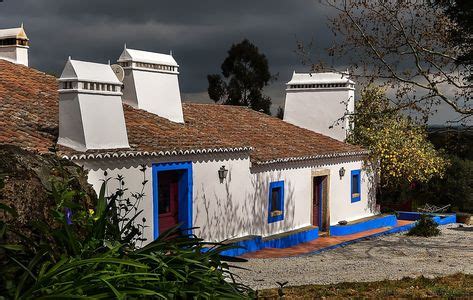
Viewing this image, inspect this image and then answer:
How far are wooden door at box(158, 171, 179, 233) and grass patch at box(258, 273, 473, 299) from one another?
5.69 m

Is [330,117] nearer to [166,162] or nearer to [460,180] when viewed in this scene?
[460,180]


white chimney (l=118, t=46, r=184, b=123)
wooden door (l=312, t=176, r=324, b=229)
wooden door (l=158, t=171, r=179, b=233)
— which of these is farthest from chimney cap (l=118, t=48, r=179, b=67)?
wooden door (l=312, t=176, r=324, b=229)

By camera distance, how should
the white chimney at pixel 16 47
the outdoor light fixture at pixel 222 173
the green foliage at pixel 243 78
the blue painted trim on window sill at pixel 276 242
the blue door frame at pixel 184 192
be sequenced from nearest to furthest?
1. the blue door frame at pixel 184 192
2. the blue painted trim on window sill at pixel 276 242
3. the outdoor light fixture at pixel 222 173
4. the white chimney at pixel 16 47
5. the green foliage at pixel 243 78

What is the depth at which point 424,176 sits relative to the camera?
2508 centimetres

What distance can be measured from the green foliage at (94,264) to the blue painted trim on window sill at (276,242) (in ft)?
33.8

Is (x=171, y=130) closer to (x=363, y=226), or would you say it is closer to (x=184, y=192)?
(x=184, y=192)

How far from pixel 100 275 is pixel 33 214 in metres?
0.74

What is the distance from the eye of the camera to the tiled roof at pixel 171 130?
40.2 ft

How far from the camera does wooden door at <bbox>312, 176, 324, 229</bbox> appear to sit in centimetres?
2077

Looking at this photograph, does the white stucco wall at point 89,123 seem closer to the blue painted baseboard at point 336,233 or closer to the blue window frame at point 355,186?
the blue painted baseboard at point 336,233

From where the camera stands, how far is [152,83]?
17.0 m

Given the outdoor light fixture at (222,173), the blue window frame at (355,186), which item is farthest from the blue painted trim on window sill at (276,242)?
the blue window frame at (355,186)

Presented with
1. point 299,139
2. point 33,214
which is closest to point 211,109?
point 299,139

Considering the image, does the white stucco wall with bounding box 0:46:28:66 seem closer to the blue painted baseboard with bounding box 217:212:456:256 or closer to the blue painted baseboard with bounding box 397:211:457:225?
the blue painted baseboard with bounding box 217:212:456:256
